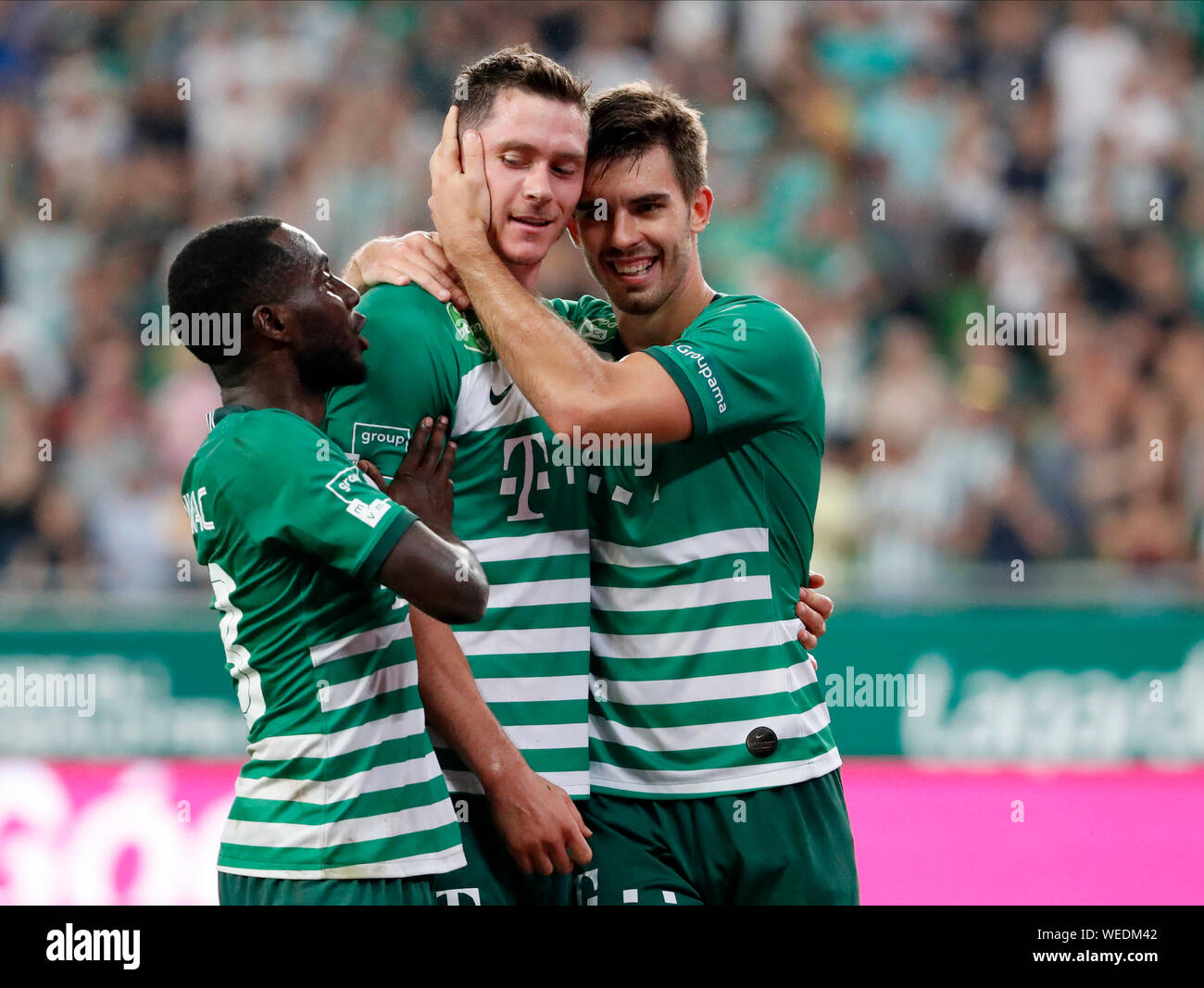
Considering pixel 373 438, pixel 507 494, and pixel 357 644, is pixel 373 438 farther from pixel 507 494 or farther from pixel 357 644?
pixel 357 644

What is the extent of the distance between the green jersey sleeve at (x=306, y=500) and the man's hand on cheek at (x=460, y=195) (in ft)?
2.31

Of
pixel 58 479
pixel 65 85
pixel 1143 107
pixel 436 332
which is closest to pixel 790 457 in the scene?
pixel 436 332

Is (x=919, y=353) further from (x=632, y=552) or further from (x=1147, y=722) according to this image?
(x=632, y=552)

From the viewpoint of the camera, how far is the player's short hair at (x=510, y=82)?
130 inches

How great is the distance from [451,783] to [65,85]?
7669 millimetres

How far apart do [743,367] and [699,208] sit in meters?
0.55

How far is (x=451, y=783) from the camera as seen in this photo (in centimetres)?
318

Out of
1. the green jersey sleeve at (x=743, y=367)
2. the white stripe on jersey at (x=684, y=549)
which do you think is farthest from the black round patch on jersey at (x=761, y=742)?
the green jersey sleeve at (x=743, y=367)

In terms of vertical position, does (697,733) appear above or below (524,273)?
below

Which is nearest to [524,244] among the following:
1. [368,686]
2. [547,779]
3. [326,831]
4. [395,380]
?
[395,380]

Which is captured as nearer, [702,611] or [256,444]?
[256,444]

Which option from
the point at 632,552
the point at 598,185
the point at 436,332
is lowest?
the point at 632,552

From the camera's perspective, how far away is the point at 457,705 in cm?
304

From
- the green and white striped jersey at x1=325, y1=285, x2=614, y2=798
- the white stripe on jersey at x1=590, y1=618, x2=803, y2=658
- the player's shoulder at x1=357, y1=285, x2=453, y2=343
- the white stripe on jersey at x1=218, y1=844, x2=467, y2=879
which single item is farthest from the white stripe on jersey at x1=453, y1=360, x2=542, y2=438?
the white stripe on jersey at x1=218, y1=844, x2=467, y2=879
